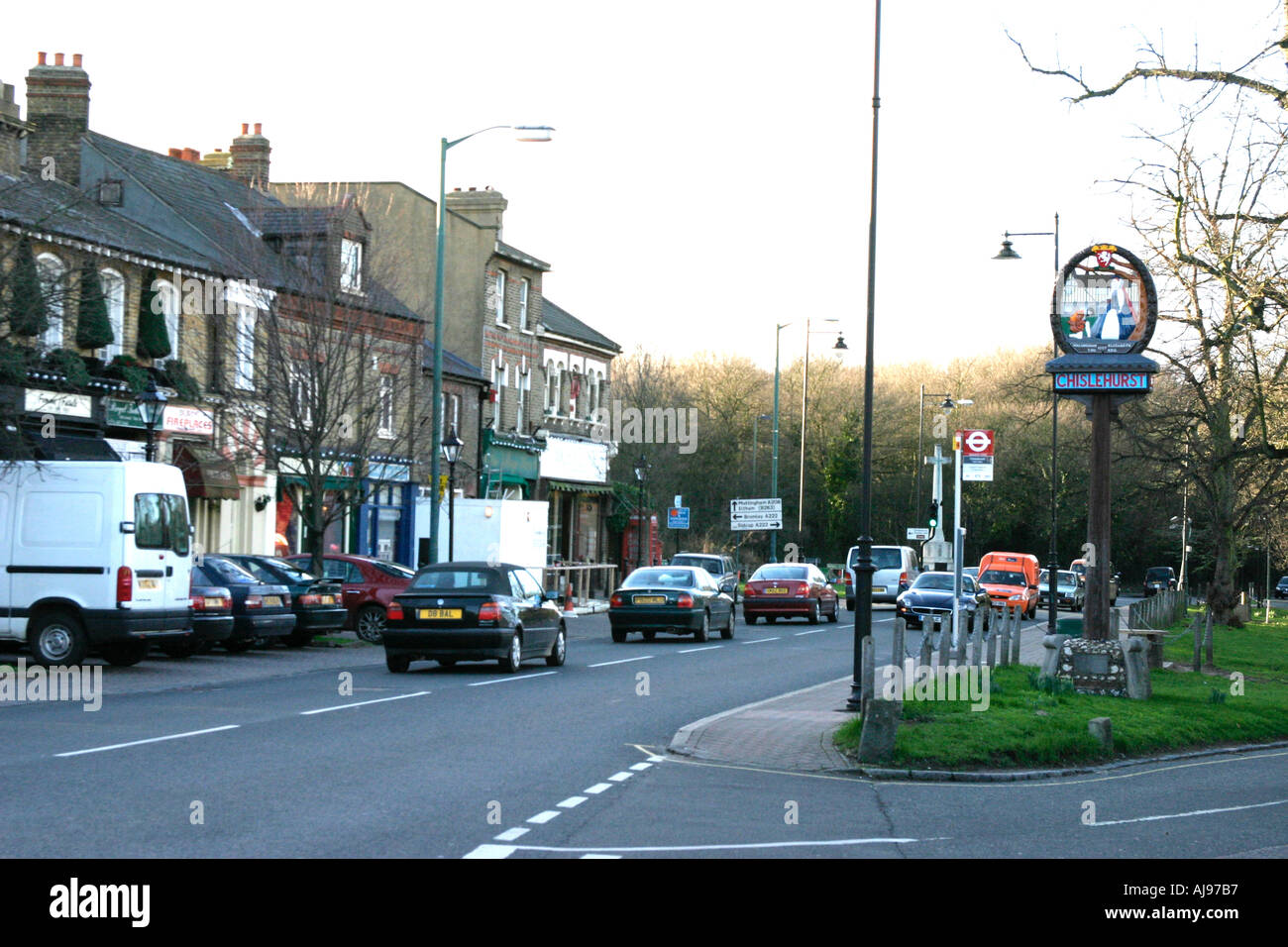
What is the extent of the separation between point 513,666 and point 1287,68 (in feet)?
46.4

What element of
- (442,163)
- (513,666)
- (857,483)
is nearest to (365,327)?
(442,163)

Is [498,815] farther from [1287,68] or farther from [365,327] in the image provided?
[365,327]

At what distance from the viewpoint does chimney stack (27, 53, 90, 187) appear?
34562 millimetres

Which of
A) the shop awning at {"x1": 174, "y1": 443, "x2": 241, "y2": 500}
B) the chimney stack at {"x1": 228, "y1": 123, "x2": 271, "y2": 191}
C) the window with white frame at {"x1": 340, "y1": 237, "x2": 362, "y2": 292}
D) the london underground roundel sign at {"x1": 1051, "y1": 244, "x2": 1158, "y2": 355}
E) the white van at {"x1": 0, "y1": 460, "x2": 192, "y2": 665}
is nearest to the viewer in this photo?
the white van at {"x1": 0, "y1": 460, "x2": 192, "y2": 665}

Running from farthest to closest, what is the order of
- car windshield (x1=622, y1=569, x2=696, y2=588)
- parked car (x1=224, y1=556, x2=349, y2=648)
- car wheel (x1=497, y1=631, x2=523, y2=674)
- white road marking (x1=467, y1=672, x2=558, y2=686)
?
car windshield (x1=622, y1=569, x2=696, y2=588) < parked car (x1=224, y1=556, x2=349, y2=648) < car wheel (x1=497, y1=631, x2=523, y2=674) < white road marking (x1=467, y1=672, x2=558, y2=686)

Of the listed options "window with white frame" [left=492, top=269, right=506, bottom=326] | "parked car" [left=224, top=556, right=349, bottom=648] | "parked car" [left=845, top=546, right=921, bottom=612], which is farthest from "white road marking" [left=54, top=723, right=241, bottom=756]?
"window with white frame" [left=492, top=269, right=506, bottom=326]

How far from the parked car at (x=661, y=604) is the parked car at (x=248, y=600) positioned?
8125 millimetres

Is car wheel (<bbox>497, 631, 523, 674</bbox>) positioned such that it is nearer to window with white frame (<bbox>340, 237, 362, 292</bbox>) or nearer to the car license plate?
the car license plate

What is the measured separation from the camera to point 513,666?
22.4 metres

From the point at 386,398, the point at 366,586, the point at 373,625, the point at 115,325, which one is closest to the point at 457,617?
the point at 373,625

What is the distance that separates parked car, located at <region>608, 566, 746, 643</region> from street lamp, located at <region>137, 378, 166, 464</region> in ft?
31.1

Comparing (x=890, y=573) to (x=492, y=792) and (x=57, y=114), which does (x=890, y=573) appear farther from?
(x=492, y=792)

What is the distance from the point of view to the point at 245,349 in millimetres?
32438

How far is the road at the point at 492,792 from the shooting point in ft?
29.7
